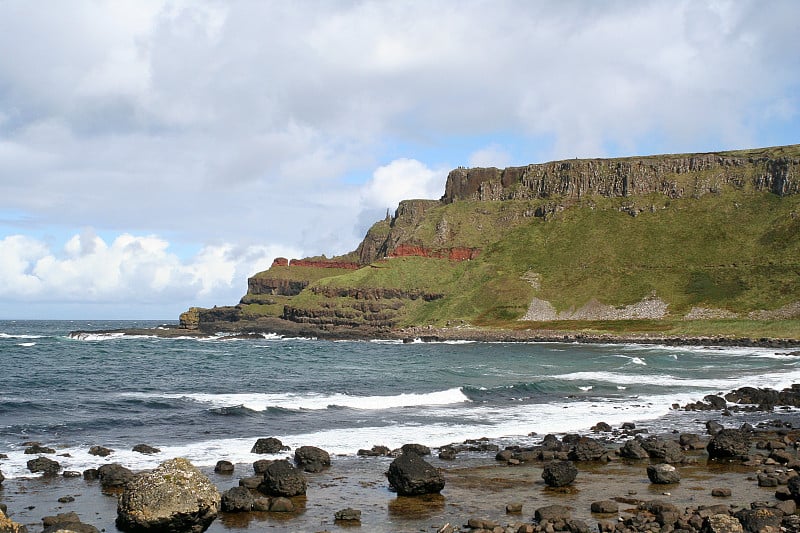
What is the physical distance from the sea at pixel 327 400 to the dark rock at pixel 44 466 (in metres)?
0.41

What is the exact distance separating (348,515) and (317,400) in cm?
2489

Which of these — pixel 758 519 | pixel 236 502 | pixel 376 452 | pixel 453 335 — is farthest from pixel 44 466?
pixel 453 335

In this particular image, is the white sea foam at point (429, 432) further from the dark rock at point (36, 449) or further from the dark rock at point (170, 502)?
the dark rock at point (170, 502)

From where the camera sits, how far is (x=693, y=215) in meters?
164

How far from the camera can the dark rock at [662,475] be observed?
22.0 m

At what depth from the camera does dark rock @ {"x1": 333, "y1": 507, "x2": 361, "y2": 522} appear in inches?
717

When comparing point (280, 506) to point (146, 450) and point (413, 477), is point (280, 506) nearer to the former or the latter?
point (413, 477)

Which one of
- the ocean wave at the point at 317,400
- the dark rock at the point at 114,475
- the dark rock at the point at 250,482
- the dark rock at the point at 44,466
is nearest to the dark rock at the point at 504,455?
the dark rock at the point at 250,482

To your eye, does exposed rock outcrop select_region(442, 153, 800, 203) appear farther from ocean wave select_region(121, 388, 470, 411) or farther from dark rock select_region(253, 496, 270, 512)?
dark rock select_region(253, 496, 270, 512)

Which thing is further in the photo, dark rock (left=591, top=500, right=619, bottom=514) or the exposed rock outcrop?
the exposed rock outcrop

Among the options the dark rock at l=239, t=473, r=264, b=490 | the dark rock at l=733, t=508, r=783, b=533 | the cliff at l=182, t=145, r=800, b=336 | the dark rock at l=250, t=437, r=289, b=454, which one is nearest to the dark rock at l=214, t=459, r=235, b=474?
the dark rock at l=239, t=473, r=264, b=490

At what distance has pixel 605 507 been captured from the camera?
18859 millimetres

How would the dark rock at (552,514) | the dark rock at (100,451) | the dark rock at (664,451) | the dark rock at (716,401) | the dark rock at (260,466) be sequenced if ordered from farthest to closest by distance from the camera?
1. the dark rock at (716,401)
2. the dark rock at (100,451)
3. the dark rock at (664,451)
4. the dark rock at (260,466)
5. the dark rock at (552,514)

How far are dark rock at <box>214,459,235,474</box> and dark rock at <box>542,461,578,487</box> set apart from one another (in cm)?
1006
